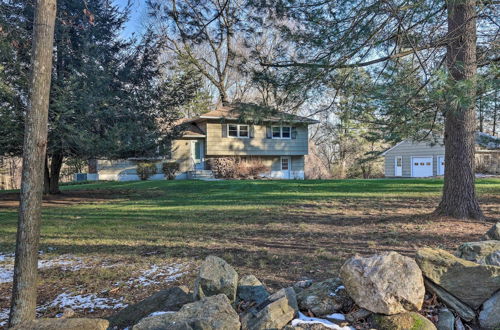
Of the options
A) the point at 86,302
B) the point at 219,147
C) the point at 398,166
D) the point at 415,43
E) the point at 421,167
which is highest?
the point at 415,43

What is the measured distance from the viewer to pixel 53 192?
13.6 metres

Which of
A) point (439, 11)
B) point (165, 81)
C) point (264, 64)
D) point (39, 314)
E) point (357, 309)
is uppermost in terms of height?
point (165, 81)

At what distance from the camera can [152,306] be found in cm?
307

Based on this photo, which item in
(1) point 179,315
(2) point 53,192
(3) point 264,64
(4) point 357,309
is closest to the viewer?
(1) point 179,315

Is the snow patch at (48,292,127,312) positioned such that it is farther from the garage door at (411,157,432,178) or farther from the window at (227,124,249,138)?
the garage door at (411,157,432,178)

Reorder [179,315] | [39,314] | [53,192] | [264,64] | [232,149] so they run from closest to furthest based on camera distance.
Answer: [179,315], [39,314], [264,64], [53,192], [232,149]

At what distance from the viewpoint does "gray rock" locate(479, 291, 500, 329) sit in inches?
106

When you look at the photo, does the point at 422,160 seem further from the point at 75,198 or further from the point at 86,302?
the point at 86,302

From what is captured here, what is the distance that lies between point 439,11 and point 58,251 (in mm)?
7294

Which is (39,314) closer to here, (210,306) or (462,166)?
(210,306)

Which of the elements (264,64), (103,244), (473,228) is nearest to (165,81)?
(264,64)

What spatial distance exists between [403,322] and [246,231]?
415 cm

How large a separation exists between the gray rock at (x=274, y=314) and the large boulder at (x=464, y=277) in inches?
43.4

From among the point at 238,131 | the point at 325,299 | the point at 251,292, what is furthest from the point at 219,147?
the point at 325,299
